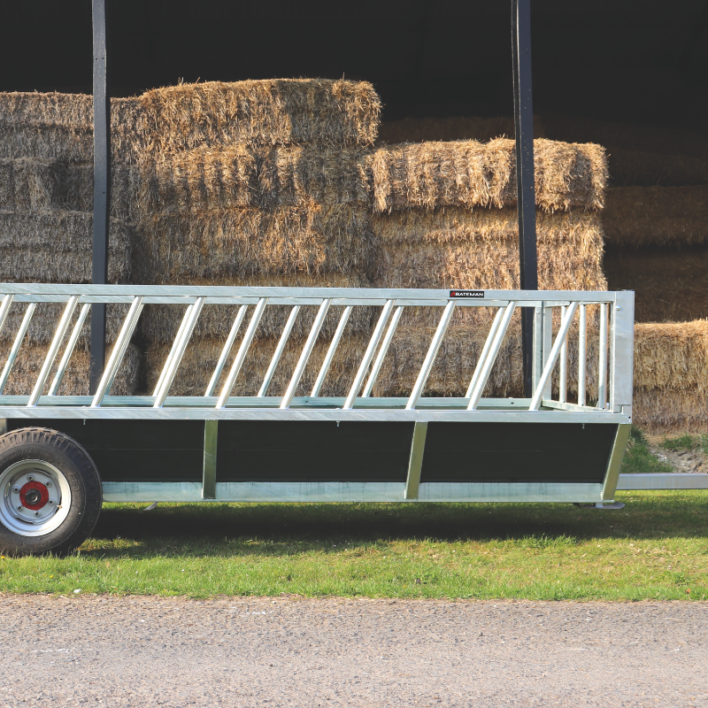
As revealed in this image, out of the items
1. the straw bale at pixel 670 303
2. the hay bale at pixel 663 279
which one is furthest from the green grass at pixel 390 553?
the hay bale at pixel 663 279

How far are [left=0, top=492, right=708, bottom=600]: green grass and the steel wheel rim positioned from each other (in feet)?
0.75

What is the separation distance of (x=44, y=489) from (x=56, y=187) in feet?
18.3

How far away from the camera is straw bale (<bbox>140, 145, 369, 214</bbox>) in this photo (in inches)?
371

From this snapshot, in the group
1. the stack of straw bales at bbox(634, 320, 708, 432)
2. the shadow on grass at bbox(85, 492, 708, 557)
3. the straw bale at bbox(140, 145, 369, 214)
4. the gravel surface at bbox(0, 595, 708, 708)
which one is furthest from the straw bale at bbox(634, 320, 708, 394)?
the gravel surface at bbox(0, 595, 708, 708)

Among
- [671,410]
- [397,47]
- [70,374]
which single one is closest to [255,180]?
[70,374]

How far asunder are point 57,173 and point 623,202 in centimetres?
829

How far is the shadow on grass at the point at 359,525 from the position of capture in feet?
18.3

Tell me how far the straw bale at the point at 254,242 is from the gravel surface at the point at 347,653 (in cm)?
576

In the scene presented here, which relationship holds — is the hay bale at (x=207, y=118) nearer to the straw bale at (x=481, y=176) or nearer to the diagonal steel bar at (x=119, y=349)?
the straw bale at (x=481, y=176)

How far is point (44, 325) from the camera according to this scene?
9.12 m

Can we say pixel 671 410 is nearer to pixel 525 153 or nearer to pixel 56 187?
pixel 525 153

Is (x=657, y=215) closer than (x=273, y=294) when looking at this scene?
No

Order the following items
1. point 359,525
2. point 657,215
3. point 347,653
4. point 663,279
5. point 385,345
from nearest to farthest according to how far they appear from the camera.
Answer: point 347,653, point 385,345, point 359,525, point 657,215, point 663,279

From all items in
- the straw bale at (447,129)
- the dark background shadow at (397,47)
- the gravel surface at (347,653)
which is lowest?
the gravel surface at (347,653)
